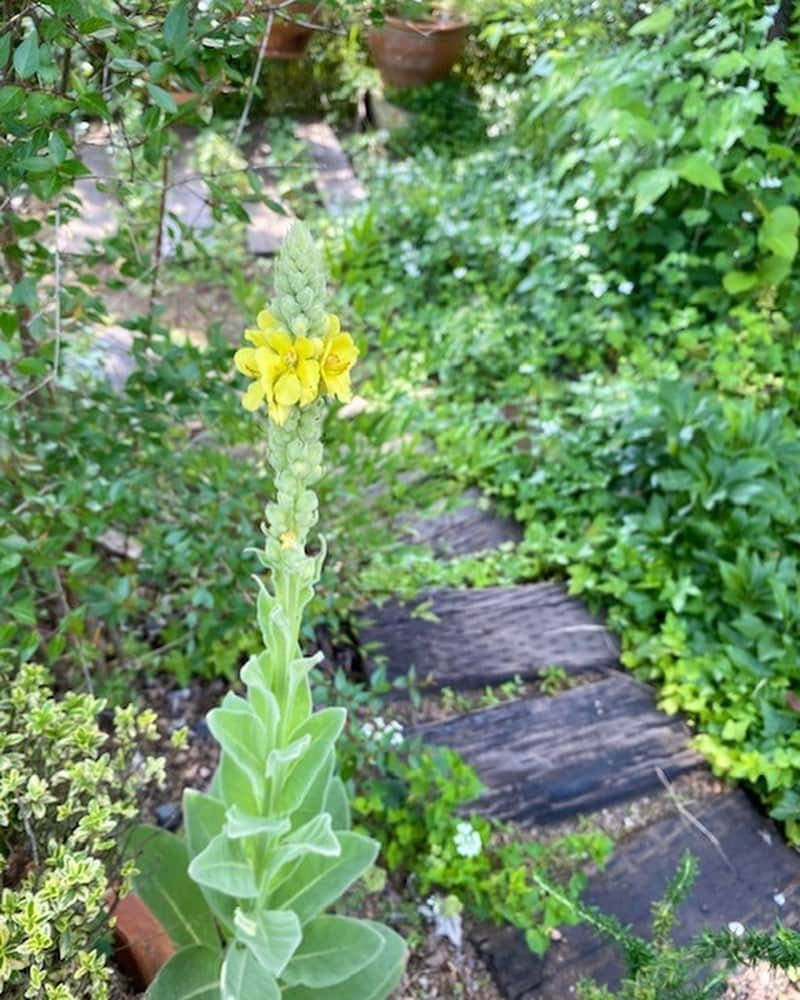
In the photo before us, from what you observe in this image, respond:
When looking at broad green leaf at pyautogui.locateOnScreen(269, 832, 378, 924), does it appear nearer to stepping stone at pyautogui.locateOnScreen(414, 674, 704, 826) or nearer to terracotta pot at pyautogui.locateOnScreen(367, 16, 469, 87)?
stepping stone at pyautogui.locateOnScreen(414, 674, 704, 826)

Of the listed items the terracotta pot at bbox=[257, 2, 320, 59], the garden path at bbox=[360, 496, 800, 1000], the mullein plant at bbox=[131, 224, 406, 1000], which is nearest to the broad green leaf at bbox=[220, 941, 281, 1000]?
the mullein plant at bbox=[131, 224, 406, 1000]

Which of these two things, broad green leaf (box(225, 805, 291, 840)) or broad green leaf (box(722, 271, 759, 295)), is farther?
broad green leaf (box(722, 271, 759, 295))

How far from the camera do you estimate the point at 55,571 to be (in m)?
1.78

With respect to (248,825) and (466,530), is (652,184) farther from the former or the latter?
(248,825)

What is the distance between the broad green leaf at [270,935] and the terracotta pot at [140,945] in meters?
0.31

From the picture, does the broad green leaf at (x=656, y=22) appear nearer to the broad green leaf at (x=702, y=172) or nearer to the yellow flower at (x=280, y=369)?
the broad green leaf at (x=702, y=172)

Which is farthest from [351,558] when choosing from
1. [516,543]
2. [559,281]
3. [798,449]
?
[559,281]

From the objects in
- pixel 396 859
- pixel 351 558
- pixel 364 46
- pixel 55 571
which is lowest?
pixel 396 859

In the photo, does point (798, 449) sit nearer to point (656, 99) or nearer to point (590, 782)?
point (590, 782)

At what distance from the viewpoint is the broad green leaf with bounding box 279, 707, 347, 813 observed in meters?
1.20

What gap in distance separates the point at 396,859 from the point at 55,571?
98 centimetres

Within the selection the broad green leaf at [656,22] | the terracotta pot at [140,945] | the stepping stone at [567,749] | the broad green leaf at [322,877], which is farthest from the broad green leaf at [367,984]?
the broad green leaf at [656,22]

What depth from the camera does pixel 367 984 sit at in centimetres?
138

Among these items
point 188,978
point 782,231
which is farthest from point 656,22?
point 188,978
